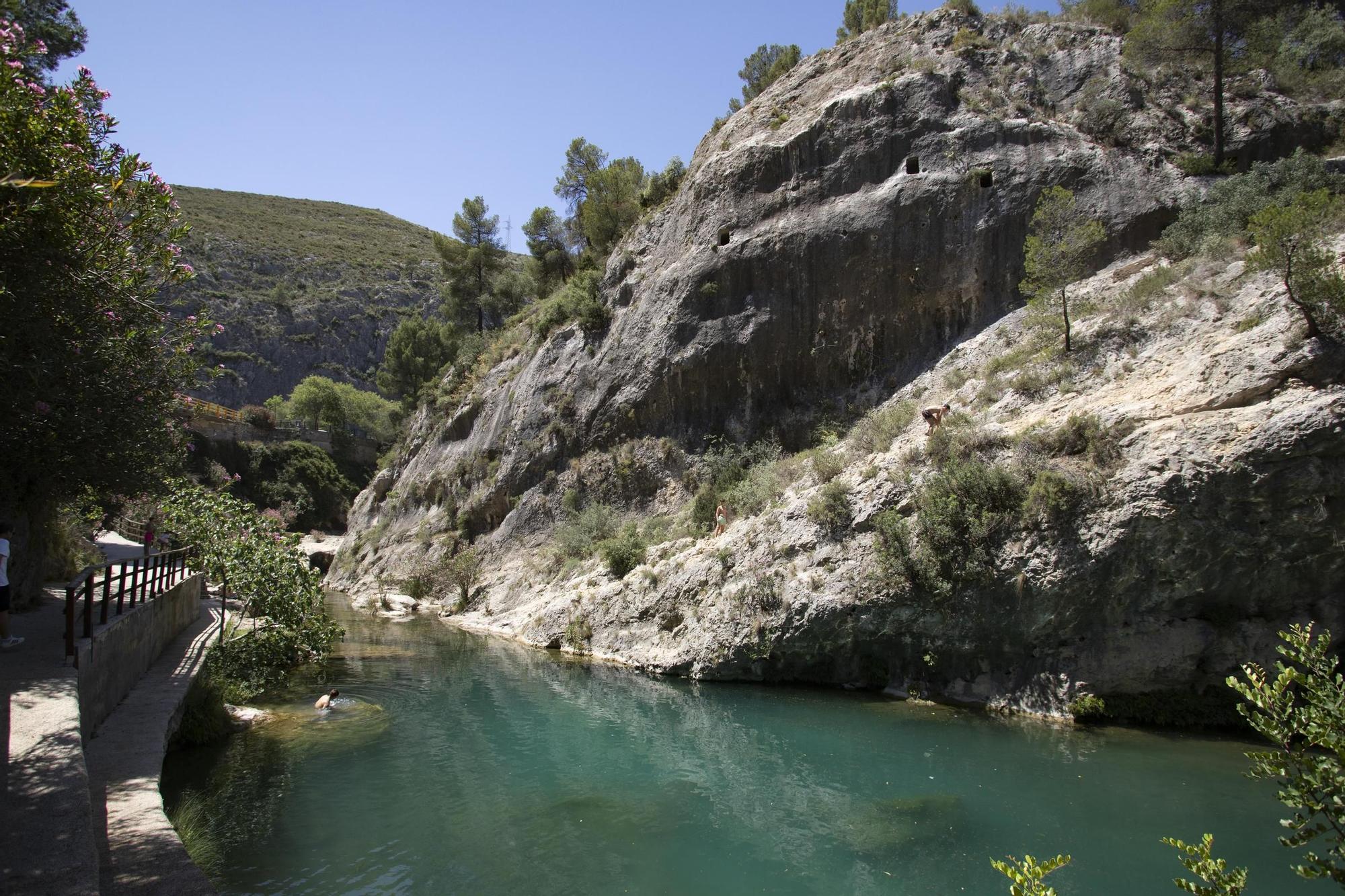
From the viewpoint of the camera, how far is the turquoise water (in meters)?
7.84

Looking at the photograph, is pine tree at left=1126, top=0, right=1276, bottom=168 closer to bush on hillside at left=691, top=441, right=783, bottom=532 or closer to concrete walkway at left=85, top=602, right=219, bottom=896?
bush on hillside at left=691, top=441, right=783, bottom=532

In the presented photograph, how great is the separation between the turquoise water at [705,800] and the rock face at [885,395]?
185 cm

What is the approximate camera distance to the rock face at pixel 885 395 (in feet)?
40.7

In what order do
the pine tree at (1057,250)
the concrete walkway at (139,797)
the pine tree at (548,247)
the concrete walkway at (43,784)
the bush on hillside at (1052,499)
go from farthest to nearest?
the pine tree at (548,247) < the pine tree at (1057,250) < the bush on hillside at (1052,499) < the concrete walkway at (139,797) < the concrete walkway at (43,784)

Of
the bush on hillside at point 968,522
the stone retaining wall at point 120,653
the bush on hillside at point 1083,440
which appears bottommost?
the stone retaining wall at point 120,653

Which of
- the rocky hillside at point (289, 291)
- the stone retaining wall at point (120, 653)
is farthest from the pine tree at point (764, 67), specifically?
the rocky hillside at point (289, 291)

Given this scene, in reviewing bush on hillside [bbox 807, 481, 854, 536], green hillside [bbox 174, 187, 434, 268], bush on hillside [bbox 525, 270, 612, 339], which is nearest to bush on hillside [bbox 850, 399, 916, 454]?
bush on hillside [bbox 807, 481, 854, 536]

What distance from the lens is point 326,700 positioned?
14.0 metres

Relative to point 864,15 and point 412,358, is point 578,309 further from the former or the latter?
point 412,358

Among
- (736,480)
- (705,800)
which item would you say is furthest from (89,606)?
(736,480)

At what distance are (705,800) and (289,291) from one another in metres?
102

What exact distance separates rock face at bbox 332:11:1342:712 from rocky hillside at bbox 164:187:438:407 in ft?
193

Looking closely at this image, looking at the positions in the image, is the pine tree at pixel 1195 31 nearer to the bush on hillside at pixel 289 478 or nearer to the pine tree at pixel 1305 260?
the pine tree at pixel 1305 260

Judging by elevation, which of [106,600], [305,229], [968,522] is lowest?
[106,600]
